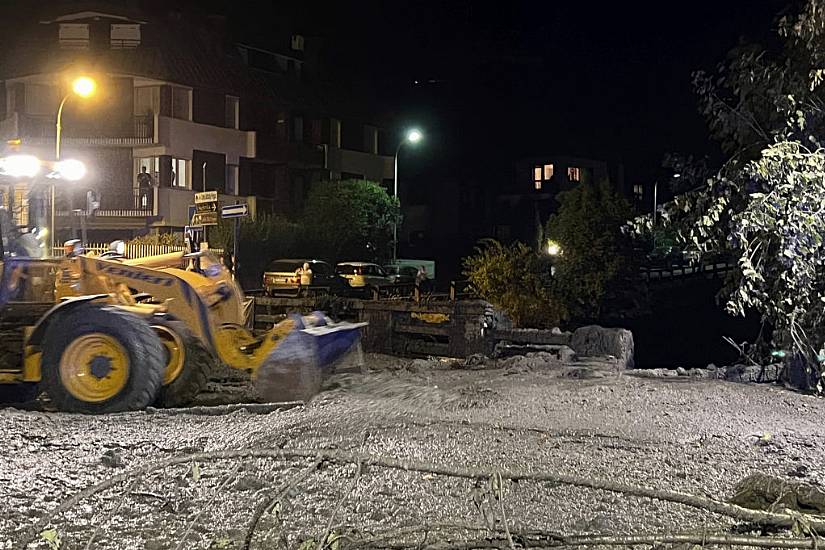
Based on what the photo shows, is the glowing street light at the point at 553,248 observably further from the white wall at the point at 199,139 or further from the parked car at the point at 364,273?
the white wall at the point at 199,139

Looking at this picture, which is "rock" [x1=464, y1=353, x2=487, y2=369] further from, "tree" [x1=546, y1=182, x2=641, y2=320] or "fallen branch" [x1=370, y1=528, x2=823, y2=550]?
"tree" [x1=546, y1=182, x2=641, y2=320]

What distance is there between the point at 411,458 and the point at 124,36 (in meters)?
43.1

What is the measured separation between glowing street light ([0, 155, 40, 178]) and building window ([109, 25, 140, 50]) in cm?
3727

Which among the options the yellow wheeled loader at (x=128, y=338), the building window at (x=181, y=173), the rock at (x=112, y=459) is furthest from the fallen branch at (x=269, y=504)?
the building window at (x=181, y=173)

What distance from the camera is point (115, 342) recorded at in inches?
473

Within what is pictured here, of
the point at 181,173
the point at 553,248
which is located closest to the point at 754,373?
the point at 553,248

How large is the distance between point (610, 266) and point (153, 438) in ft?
98.5

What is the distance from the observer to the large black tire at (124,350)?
12.0 meters

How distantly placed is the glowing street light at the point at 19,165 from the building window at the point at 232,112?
3889 cm

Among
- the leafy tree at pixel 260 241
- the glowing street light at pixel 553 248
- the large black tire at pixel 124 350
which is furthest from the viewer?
the leafy tree at pixel 260 241

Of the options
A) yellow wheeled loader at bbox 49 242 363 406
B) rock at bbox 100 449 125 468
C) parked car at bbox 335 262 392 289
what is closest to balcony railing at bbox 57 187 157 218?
parked car at bbox 335 262 392 289

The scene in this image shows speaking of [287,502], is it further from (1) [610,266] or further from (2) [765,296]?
(1) [610,266]

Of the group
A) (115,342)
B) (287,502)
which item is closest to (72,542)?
(287,502)

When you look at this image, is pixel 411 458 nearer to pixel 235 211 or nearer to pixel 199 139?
pixel 235 211
